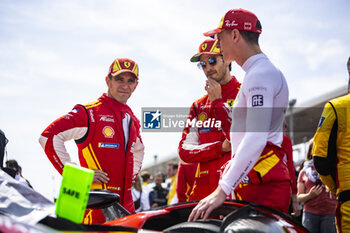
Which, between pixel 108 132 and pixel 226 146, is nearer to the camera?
pixel 226 146

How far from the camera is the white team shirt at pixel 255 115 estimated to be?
2.21m

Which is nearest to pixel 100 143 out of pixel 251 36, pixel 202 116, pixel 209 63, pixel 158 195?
pixel 202 116

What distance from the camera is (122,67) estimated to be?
14.8 ft

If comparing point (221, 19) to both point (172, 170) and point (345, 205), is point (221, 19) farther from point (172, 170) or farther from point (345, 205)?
point (172, 170)

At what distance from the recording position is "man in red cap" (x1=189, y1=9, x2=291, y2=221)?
2.21 metres

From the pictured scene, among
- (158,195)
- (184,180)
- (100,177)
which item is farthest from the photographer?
(158,195)

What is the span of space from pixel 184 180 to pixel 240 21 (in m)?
3.87

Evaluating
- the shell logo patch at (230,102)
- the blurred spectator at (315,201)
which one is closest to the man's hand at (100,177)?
the shell logo patch at (230,102)

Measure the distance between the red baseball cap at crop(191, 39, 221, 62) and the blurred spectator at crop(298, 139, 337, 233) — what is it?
7.37 feet

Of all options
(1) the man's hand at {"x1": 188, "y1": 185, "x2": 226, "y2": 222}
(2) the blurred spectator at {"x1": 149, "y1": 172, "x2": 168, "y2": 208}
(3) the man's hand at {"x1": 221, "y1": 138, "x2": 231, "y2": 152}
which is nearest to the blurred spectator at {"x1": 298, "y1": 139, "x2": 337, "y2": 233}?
(3) the man's hand at {"x1": 221, "y1": 138, "x2": 231, "y2": 152}

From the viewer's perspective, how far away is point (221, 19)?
2.63 m

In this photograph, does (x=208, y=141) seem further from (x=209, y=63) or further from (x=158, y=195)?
(x=158, y=195)

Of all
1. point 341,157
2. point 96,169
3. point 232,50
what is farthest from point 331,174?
point 96,169

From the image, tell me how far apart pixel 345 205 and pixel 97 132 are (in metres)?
2.35
